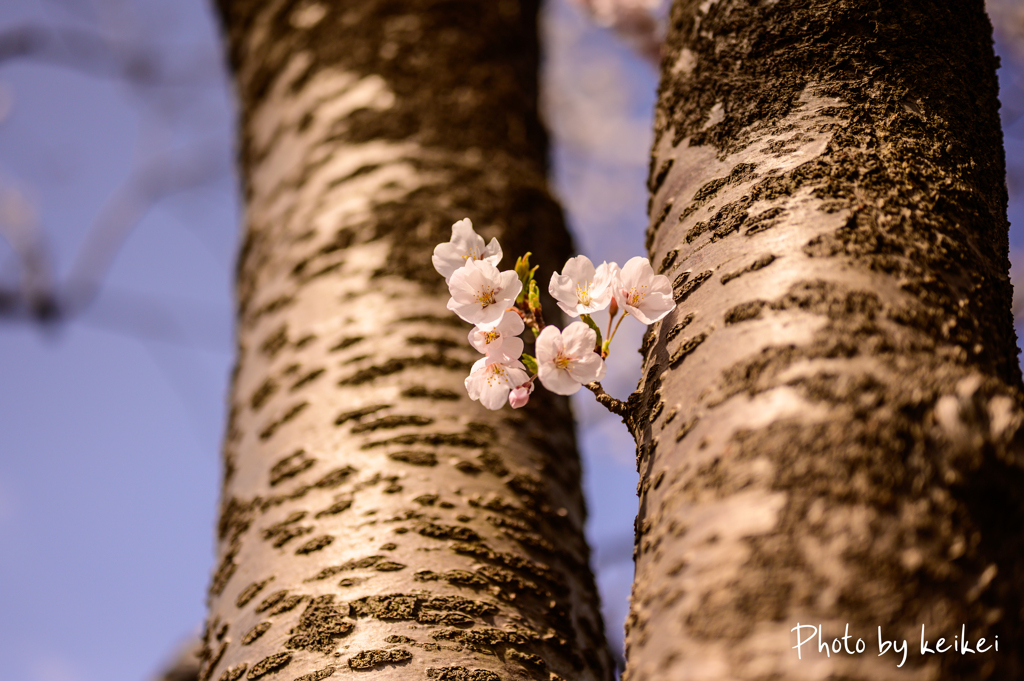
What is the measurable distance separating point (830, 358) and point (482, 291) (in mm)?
535

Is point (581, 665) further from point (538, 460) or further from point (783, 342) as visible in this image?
point (783, 342)

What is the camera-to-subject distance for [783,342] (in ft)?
2.62

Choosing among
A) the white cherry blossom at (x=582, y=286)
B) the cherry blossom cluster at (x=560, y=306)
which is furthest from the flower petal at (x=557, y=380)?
the white cherry blossom at (x=582, y=286)

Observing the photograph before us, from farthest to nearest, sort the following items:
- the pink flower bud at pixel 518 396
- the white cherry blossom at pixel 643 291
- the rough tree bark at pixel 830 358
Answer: the pink flower bud at pixel 518 396, the white cherry blossom at pixel 643 291, the rough tree bark at pixel 830 358

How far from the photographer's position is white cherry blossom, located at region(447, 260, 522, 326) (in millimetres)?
1051

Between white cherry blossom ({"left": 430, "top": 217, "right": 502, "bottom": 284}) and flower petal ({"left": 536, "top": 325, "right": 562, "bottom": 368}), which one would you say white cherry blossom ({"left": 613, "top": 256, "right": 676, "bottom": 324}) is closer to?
flower petal ({"left": 536, "top": 325, "right": 562, "bottom": 368})

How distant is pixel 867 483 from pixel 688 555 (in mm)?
203

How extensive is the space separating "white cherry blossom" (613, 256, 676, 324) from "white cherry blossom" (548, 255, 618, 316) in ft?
0.09

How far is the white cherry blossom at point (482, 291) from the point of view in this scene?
41.4 inches

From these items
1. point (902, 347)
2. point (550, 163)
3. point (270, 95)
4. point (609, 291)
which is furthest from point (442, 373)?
point (270, 95)

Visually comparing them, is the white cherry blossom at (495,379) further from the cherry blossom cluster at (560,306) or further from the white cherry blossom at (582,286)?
the white cherry blossom at (582,286)

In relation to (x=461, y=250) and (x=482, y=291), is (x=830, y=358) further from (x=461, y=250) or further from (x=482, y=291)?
(x=461, y=250)

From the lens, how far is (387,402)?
57.2 inches

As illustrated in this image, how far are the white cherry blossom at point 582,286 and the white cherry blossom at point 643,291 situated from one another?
0.09 ft
